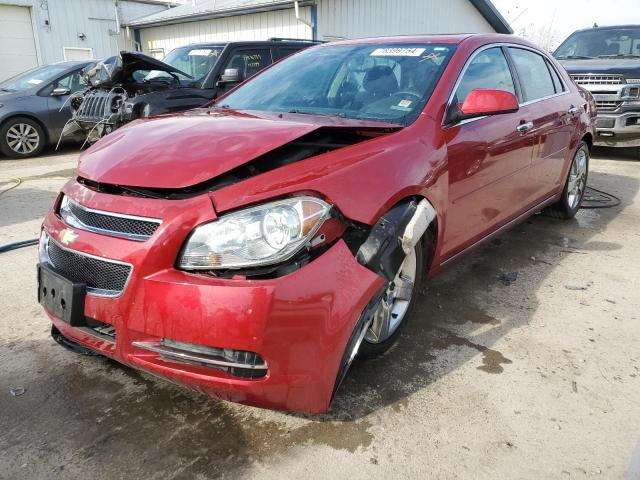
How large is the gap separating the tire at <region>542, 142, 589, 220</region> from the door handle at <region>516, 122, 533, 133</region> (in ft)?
4.66

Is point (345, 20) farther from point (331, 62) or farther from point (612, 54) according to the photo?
point (331, 62)

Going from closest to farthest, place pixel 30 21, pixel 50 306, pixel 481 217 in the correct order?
1. pixel 50 306
2. pixel 481 217
3. pixel 30 21

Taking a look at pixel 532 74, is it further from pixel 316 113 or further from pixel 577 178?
pixel 316 113

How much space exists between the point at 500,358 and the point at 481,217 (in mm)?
935

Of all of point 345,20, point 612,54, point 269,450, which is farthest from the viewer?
point 345,20

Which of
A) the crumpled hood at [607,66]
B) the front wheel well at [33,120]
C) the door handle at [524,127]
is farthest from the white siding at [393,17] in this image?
the door handle at [524,127]

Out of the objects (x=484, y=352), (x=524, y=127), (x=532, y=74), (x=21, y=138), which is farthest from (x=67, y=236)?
(x=21, y=138)

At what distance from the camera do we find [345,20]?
14195 millimetres

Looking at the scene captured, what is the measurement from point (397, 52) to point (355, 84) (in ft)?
1.20

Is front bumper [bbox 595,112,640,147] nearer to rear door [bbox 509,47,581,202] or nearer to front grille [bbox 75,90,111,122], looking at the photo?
rear door [bbox 509,47,581,202]

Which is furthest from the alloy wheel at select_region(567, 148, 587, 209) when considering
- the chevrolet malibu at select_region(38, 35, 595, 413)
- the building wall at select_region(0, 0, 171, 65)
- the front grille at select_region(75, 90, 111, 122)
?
the building wall at select_region(0, 0, 171, 65)

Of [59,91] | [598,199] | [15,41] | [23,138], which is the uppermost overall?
[15,41]

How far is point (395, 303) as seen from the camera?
2.72m

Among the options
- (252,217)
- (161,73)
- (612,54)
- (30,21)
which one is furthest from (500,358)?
(30,21)
